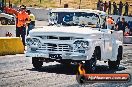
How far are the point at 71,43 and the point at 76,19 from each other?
4.57ft

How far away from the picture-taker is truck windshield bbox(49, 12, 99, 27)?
13359 mm

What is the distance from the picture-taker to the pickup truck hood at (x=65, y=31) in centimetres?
1226

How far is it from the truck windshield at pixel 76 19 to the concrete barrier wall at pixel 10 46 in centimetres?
562

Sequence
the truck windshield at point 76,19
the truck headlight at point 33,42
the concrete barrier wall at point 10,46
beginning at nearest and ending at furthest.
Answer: the truck headlight at point 33,42 < the truck windshield at point 76,19 < the concrete barrier wall at point 10,46

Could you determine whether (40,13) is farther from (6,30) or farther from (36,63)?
(36,63)

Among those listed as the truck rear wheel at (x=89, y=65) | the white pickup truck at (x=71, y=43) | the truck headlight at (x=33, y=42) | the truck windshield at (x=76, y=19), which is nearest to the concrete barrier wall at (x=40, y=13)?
the truck windshield at (x=76, y=19)

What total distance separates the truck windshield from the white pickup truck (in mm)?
32

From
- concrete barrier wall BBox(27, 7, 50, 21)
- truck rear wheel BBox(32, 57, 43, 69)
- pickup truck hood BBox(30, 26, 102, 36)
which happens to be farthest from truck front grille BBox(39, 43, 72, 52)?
concrete barrier wall BBox(27, 7, 50, 21)

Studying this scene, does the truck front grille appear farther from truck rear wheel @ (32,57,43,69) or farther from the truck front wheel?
the truck front wheel

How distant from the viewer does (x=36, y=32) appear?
1276 cm

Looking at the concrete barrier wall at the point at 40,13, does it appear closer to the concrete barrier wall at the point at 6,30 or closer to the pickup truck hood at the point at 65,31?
the concrete barrier wall at the point at 6,30

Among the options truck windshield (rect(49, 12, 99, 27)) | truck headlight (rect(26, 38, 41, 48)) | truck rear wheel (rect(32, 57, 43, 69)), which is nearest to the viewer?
truck headlight (rect(26, 38, 41, 48))

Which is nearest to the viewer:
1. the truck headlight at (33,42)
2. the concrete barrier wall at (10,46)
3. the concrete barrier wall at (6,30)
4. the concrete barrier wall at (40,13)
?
the truck headlight at (33,42)

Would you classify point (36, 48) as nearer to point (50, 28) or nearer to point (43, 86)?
point (50, 28)
